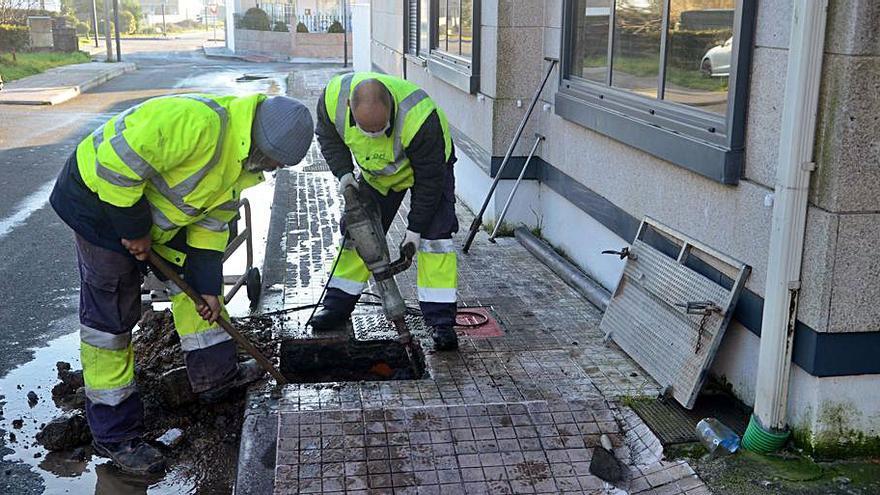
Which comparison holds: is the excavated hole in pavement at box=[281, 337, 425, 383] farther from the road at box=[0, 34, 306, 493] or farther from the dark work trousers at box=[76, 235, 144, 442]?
the road at box=[0, 34, 306, 493]

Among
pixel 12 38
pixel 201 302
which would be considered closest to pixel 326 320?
pixel 201 302

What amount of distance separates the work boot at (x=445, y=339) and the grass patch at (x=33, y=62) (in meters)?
21.2

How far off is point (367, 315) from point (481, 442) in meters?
2.00

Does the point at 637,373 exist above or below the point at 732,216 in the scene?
below

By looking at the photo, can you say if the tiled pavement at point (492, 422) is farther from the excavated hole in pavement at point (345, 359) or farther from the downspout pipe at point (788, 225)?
the downspout pipe at point (788, 225)

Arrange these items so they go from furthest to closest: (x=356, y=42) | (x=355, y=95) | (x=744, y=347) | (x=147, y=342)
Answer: (x=356, y=42)
(x=147, y=342)
(x=355, y=95)
(x=744, y=347)

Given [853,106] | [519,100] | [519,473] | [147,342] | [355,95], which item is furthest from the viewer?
[519,100]

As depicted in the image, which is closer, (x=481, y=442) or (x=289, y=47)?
(x=481, y=442)

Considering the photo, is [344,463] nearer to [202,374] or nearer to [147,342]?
[202,374]

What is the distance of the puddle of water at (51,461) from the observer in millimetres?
4242

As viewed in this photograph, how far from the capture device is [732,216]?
451 centimetres

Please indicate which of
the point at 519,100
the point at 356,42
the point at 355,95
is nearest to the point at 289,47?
the point at 356,42

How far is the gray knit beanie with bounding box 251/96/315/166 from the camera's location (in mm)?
4223

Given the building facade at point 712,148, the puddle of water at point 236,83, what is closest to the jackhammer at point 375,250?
the building facade at point 712,148
